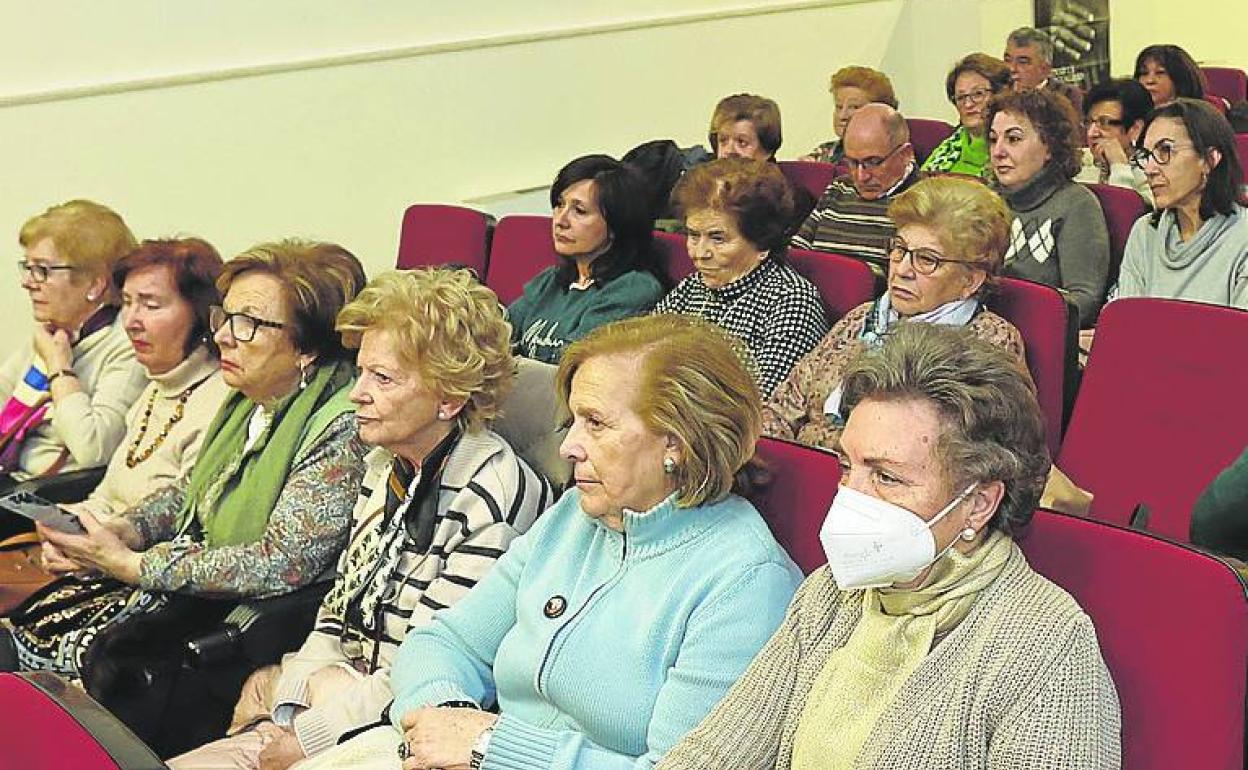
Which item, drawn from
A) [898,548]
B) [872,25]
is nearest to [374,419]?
[898,548]

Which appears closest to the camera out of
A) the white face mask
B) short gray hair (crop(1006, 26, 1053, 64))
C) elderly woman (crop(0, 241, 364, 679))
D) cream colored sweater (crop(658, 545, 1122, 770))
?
cream colored sweater (crop(658, 545, 1122, 770))

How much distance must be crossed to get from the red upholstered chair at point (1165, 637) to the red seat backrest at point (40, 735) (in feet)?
3.48

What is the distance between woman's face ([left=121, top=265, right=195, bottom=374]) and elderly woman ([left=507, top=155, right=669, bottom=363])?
90 centimetres

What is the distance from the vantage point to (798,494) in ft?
7.55

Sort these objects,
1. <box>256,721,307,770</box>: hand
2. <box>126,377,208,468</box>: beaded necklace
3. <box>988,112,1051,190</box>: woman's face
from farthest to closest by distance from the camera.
A: 1. <box>988,112,1051,190</box>: woman's face
2. <box>126,377,208,468</box>: beaded necklace
3. <box>256,721,307,770</box>: hand

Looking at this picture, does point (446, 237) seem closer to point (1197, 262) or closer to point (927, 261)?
point (927, 261)

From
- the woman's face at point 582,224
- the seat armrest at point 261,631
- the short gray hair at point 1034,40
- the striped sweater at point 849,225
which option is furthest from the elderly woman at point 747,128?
the seat armrest at point 261,631

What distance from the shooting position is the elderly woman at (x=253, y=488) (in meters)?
2.91

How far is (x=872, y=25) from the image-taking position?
7.99 metres

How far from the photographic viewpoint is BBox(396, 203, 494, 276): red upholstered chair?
15.5 feet

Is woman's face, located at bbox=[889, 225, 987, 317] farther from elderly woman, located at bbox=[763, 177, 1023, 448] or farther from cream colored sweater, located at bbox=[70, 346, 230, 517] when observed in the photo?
cream colored sweater, located at bbox=[70, 346, 230, 517]

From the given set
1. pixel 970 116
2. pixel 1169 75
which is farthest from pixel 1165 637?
pixel 1169 75

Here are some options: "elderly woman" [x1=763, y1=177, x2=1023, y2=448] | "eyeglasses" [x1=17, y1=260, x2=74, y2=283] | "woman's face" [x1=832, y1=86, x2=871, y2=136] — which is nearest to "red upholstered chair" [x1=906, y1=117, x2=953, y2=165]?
"woman's face" [x1=832, y1=86, x2=871, y2=136]

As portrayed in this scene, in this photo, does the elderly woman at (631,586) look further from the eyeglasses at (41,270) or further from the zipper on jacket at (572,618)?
the eyeglasses at (41,270)
